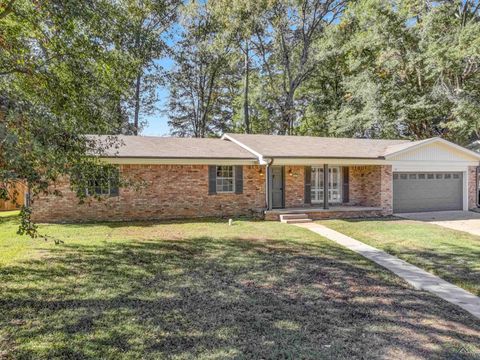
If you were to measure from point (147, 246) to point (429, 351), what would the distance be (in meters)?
6.97

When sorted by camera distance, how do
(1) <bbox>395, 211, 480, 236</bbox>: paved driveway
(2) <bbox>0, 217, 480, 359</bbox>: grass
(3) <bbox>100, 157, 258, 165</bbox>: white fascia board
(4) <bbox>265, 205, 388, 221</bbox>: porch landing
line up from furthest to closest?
(4) <bbox>265, 205, 388, 221</bbox>: porch landing, (3) <bbox>100, 157, 258, 165</bbox>: white fascia board, (1) <bbox>395, 211, 480, 236</bbox>: paved driveway, (2) <bbox>0, 217, 480, 359</bbox>: grass

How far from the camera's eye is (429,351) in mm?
3914

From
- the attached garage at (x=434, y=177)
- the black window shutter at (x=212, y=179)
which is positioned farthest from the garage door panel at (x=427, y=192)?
the black window shutter at (x=212, y=179)

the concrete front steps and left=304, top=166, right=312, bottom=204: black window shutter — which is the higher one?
left=304, top=166, right=312, bottom=204: black window shutter

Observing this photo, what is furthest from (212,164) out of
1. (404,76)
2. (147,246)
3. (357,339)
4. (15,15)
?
(404,76)

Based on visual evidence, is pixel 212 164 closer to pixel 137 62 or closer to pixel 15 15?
pixel 137 62

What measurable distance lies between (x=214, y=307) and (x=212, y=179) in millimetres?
9700

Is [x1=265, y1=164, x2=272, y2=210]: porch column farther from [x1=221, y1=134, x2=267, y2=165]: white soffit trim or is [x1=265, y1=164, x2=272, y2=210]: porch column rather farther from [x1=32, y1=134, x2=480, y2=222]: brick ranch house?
[x1=221, y1=134, x2=267, y2=165]: white soffit trim

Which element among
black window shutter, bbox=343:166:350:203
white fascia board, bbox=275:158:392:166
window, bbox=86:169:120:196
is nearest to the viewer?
window, bbox=86:169:120:196

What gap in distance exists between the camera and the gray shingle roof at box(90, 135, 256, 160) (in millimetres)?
13594

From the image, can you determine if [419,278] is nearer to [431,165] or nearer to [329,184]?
[329,184]

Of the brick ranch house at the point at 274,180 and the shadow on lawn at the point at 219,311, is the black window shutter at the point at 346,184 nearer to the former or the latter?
A: the brick ranch house at the point at 274,180

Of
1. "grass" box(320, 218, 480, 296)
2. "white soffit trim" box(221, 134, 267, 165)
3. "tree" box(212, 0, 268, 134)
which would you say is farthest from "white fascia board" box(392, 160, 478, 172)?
"tree" box(212, 0, 268, 134)

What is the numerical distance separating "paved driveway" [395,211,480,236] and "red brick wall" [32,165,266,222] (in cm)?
693
